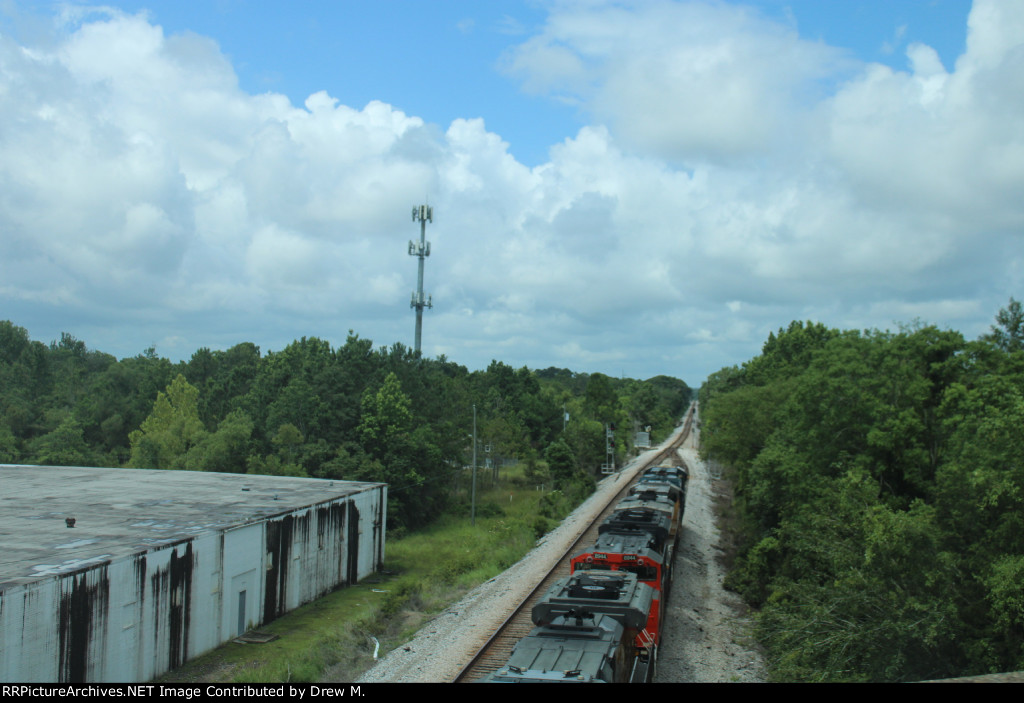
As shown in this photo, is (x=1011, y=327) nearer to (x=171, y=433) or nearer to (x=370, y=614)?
(x=370, y=614)

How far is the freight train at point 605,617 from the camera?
1037 centimetres

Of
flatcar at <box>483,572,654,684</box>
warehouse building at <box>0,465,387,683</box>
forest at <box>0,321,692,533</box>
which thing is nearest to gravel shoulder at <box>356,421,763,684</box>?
flatcar at <box>483,572,654,684</box>

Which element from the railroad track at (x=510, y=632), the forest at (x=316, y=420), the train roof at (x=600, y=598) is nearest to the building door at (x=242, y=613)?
the railroad track at (x=510, y=632)

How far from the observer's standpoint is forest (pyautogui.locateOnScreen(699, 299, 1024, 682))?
50.5ft

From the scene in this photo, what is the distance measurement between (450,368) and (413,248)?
138 ft

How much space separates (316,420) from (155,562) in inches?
1339

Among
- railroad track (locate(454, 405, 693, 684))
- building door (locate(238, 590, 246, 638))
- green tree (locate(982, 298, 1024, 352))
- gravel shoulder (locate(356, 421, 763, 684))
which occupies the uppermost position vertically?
green tree (locate(982, 298, 1024, 352))

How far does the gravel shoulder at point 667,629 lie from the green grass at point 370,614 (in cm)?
Answer: 92

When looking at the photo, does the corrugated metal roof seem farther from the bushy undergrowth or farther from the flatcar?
the flatcar

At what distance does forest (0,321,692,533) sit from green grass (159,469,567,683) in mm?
9589

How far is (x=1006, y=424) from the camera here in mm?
16500

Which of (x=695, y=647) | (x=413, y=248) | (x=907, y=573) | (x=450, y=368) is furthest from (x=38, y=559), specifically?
(x=450, y=368)

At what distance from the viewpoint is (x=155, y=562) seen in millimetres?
20125
